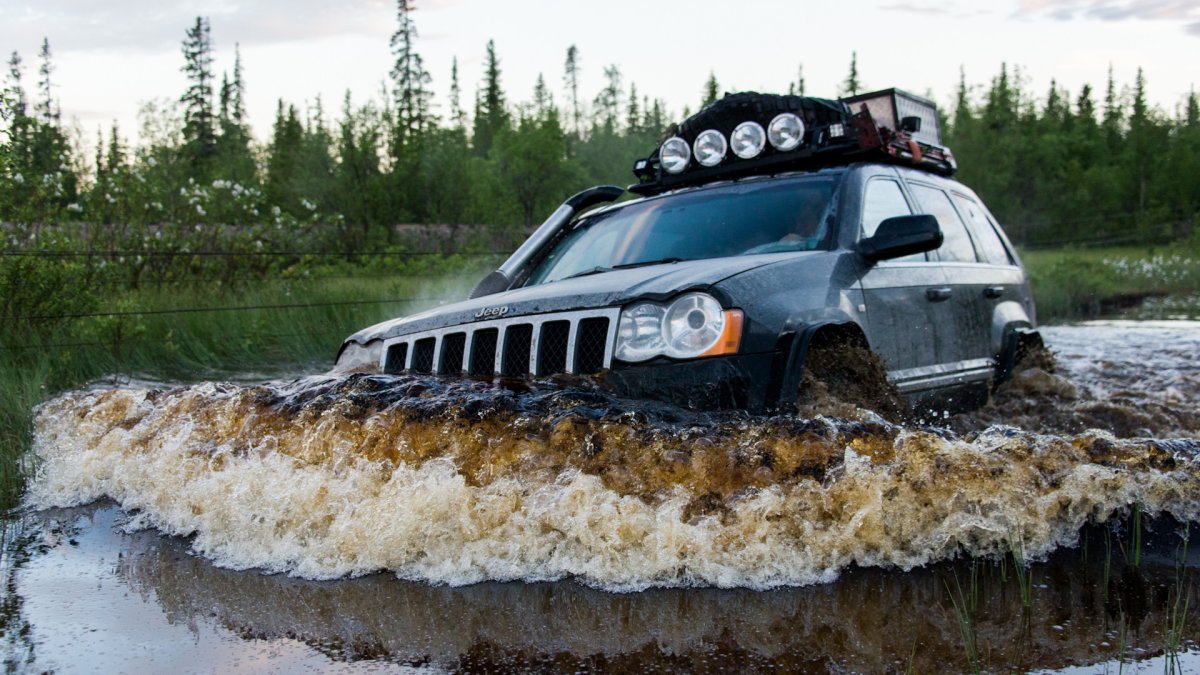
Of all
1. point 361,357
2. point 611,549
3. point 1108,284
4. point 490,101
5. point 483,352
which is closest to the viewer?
point 611,549

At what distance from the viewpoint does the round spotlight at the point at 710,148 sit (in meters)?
6.13

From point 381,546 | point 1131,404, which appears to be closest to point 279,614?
point 381,546

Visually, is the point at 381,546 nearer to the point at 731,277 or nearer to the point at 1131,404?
the point at 731,277

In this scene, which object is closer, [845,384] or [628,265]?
[845,384]

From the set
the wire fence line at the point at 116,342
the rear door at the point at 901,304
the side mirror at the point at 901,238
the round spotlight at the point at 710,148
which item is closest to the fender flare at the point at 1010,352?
the rear door at the point at 901,304

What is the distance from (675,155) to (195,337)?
5.61 m

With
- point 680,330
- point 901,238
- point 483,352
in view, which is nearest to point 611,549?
point 680,330

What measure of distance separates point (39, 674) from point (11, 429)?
3.86m

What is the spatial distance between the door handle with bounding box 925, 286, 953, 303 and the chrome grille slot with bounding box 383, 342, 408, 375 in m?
2.78

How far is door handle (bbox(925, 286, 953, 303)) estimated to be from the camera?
5.66 meters

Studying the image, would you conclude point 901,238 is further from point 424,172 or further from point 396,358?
point 424,172

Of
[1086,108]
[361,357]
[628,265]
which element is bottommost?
[361,357]

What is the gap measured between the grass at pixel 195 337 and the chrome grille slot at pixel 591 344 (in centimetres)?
343

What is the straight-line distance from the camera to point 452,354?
196 inches
